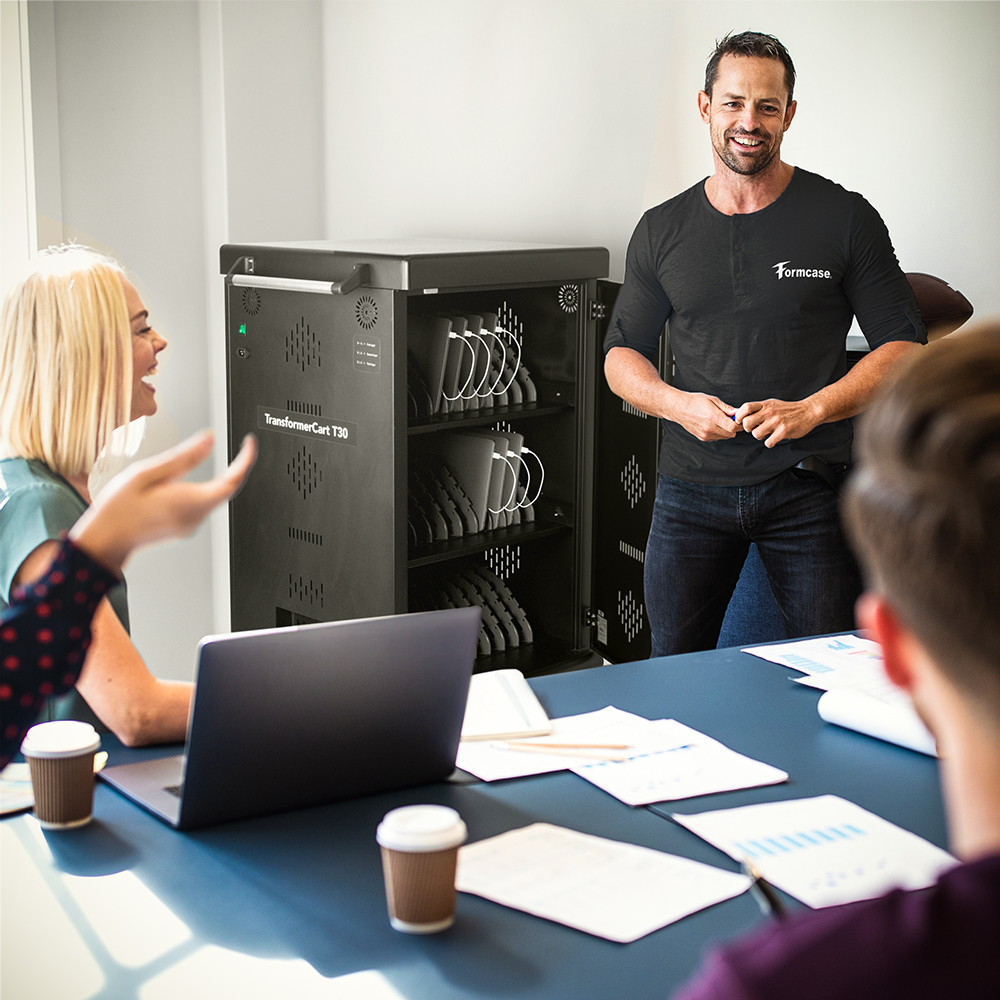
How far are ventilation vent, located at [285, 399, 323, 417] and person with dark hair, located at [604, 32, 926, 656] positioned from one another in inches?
35.4

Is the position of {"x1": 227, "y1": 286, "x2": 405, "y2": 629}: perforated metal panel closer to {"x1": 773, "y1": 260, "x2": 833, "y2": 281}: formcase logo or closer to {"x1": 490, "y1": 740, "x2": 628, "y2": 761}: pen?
{"x1": 773, "y1": 260, "x2": 833, "y2": 281}: formcase logo

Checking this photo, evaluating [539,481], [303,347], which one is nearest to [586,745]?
[303,347]

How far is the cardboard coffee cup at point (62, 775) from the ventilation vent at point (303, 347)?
1807mm

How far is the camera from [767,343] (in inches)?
95.0

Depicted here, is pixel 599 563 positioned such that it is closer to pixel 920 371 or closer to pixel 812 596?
pixel 812 596

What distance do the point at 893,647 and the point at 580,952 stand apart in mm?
545

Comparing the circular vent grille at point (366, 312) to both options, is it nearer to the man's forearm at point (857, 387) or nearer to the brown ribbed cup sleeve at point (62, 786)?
the man's forearm at point (857, 387)

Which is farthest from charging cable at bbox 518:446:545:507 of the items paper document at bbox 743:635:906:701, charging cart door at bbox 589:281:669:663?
paper document at bbox 743:635:906:701

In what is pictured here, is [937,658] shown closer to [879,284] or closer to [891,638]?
[891,638]

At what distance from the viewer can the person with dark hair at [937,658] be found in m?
0.52

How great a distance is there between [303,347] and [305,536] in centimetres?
50

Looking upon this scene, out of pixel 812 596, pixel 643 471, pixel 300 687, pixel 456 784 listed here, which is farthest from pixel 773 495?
pixel 300 687

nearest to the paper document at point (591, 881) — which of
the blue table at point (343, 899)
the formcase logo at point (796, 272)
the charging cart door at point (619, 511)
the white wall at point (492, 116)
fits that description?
the blue table at point (343, 899)

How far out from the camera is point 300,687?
1.26 meters
